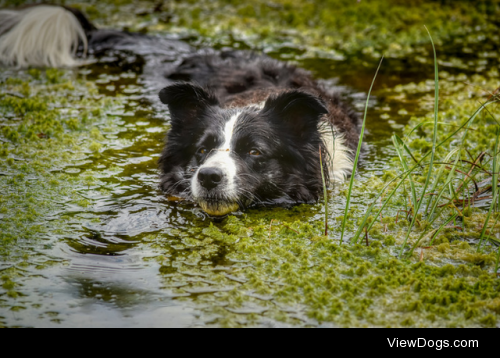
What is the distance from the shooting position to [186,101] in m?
4.44

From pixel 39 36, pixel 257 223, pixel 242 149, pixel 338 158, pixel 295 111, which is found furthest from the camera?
pixel 39 36

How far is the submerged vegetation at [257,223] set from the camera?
292 centimetres

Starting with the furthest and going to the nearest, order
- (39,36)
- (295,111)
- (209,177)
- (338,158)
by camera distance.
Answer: (39,36) → (338,158) → (295,111) → (209,177)

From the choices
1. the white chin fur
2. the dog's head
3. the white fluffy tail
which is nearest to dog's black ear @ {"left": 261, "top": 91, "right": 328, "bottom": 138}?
the dog's head

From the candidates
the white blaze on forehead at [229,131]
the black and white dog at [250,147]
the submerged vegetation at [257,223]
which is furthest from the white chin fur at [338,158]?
the white blaze on forehead at [229,131]

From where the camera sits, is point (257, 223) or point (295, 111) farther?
point (295, 111)

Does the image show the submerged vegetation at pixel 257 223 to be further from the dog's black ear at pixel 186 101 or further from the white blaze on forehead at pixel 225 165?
the dog's black ear at pixel 186 101

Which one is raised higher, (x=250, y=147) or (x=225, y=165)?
(x=250, y=147)

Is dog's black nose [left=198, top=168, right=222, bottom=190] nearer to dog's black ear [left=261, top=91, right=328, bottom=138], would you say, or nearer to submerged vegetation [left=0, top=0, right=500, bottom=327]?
submerged vegetation [left=0, top=0, right=500, bottom=327]

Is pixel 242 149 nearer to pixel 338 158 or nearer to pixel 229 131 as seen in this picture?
pixel 229 131

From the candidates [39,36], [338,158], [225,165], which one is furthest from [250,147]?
[39,36]

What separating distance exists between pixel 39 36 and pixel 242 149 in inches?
164

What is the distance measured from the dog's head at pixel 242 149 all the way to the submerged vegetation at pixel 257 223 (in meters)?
0.16

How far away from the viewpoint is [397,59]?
7797mm
